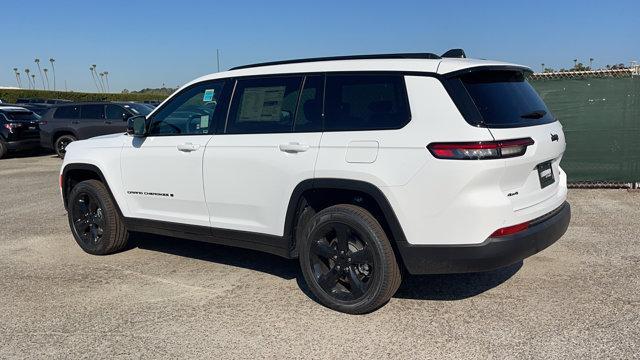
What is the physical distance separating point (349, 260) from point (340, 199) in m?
0.46

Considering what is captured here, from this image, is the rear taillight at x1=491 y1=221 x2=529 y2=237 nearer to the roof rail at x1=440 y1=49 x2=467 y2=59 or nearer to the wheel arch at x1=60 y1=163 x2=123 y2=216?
the roof rail at x1=440 y1=49 x2=467 y2=59

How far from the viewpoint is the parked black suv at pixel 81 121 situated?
14.9 metres

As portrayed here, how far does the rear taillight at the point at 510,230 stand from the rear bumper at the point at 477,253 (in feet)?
0.08

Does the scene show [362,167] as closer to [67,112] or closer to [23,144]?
[67,112]

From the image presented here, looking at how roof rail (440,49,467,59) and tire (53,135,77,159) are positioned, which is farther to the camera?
tire (53,135,77,159)

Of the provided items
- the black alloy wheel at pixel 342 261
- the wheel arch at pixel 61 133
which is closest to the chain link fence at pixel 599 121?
the black alloy wheel at pixel 342 261

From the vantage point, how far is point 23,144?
16125 mm

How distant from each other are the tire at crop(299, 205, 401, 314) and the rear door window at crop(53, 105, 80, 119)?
13119mm

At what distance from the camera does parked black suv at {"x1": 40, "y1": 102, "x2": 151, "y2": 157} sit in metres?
14.9

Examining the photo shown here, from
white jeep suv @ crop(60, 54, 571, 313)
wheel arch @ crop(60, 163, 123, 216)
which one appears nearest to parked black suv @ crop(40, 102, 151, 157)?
wheel arch @ crop(60, 163, 123, 216)

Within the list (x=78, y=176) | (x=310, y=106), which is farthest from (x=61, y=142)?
(x=310, y=106)

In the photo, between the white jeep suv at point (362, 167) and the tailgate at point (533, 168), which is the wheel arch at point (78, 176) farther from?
the tailgate at point (533, 168)

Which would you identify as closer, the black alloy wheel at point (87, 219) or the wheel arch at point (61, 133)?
the black alloy wheel at point (87, 219)

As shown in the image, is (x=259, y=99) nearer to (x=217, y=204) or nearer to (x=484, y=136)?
(x=217, y=204)
